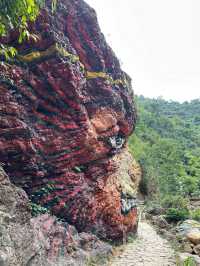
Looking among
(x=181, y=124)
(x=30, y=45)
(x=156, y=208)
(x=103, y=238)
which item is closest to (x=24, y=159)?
(x=30, y=45)

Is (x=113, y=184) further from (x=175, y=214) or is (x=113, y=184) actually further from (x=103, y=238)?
(x=175, y=214)

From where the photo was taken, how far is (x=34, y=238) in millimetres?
5562

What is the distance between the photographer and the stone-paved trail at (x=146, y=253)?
29.0 ft

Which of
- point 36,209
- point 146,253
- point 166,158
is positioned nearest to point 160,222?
point 146,253

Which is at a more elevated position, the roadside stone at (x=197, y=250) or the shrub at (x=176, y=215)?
the shrub at (x=176, y=215)

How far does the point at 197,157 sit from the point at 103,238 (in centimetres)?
3880

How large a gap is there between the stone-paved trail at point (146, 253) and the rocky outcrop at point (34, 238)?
81 cm

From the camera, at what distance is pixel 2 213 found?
477 centimetres

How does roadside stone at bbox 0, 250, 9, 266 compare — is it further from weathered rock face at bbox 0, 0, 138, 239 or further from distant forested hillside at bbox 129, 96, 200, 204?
distant forested hillside at bbox 129, 96, 200, 204

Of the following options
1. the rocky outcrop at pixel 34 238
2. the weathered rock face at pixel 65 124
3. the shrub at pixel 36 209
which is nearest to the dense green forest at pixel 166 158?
the weathered rock face at pixel 65 124

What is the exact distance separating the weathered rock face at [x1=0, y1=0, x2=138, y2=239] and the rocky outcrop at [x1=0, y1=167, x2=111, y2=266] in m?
0.49

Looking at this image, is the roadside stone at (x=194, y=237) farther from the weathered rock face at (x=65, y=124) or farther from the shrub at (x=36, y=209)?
the shrub at (x=36, y=209)

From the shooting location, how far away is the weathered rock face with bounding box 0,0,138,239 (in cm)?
719

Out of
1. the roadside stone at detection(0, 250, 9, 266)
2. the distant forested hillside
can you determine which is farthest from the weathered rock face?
the distant forested hillside
